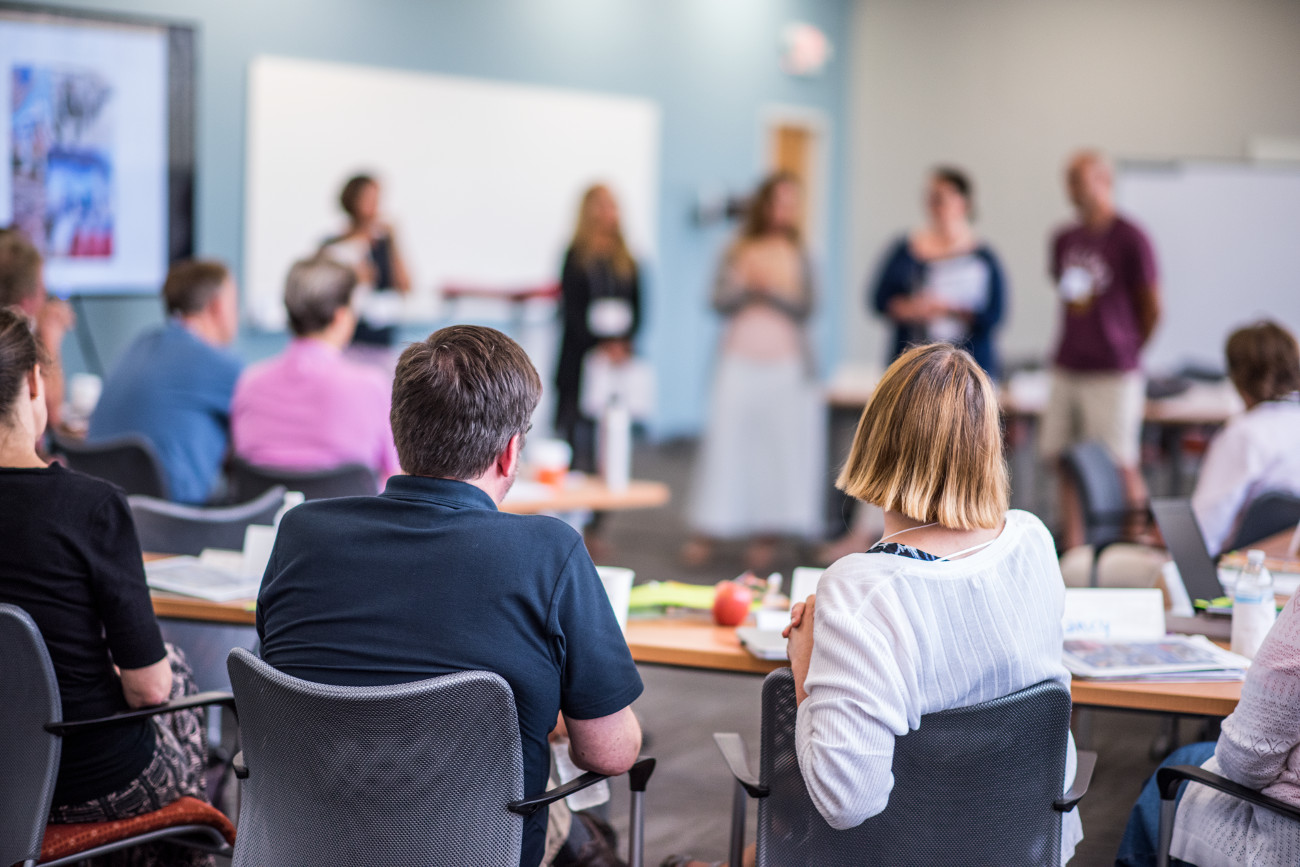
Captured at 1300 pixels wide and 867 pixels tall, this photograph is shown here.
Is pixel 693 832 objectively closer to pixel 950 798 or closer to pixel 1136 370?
pixel 950 798

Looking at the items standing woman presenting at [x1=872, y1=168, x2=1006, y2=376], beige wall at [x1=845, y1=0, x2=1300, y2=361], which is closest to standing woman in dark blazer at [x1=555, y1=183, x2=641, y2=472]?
standing woman presenting at [x1=872, y1=168, x2=1006, y2=376]

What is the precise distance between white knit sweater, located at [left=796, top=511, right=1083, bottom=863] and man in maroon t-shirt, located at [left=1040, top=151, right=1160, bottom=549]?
3.76 meters

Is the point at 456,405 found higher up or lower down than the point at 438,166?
lower down

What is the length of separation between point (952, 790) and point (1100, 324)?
163 inches

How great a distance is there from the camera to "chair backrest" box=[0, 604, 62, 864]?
5.77 feet

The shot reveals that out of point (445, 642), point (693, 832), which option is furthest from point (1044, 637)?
point (693, 832)

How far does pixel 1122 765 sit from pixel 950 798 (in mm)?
2125

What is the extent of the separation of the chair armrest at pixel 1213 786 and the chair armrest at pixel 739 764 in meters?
0.58

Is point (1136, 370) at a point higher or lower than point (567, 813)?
higher

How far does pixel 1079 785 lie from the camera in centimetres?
175

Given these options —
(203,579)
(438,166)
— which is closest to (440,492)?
A: (203,579)

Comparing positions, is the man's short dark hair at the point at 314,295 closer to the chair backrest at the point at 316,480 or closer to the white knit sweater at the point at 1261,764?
the chair backrest at the point at 316,480

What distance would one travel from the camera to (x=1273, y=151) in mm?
8781

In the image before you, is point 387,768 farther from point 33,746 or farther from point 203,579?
point 203,579
